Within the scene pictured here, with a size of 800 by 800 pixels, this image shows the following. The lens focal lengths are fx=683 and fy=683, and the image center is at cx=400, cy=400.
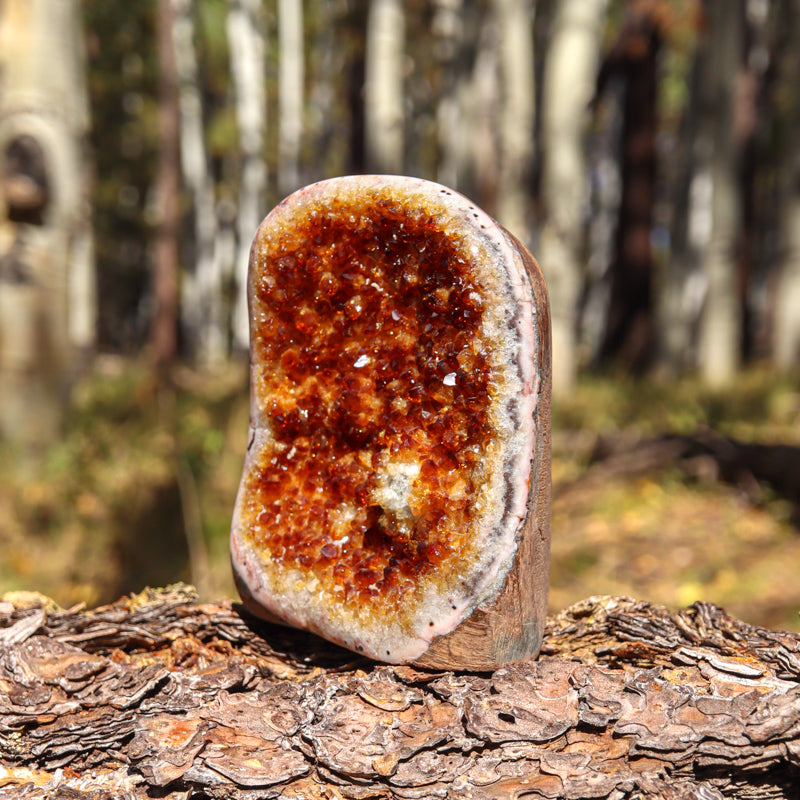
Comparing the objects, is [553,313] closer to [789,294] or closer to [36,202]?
[789,294]

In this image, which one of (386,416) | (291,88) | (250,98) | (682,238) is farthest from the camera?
(291,88)

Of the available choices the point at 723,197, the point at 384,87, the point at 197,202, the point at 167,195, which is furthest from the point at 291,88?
the point at 723,197

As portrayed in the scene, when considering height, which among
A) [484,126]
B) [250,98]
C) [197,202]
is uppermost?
[250,98]

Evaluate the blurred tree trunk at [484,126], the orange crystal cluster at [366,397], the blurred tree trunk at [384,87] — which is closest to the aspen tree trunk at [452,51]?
the blurred tree trunk at [484,126]

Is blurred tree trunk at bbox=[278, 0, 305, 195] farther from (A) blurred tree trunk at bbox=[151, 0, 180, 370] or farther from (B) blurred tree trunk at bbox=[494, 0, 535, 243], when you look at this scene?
(B) blurred tree trunk at bbox=[494, 0, 535, 243]

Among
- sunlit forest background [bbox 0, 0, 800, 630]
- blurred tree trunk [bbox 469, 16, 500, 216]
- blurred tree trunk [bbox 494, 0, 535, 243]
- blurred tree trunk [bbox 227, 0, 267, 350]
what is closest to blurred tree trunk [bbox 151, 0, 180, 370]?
sunlit forest background [bbox 0, 0, 800, 630]

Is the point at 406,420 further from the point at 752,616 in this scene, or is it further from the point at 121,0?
the point at 121,0

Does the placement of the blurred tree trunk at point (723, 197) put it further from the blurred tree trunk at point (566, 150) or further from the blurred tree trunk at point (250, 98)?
the blurred tree trunk at point (250, 98)
